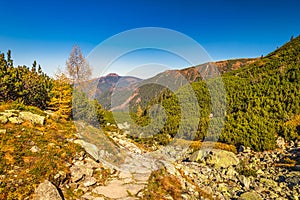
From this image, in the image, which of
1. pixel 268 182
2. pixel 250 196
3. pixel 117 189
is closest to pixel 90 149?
pixel 117 189

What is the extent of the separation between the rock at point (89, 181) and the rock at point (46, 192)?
1.04m

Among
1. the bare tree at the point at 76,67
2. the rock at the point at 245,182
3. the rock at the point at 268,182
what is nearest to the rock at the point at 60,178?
the rock at the point at 245,182

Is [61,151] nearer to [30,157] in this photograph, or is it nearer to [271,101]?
[30,157]

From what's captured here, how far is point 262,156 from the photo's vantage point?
13.3 meters

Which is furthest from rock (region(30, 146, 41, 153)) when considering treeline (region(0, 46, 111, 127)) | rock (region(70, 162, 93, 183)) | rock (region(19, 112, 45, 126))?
treeline (region(0, 46, 111, 127))

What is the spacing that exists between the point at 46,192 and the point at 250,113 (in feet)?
54.1

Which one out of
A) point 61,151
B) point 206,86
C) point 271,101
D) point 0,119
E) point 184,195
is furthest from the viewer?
point 206,86

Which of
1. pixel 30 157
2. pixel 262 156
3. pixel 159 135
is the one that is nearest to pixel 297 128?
pixel 262 156

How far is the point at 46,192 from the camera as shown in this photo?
535 cm

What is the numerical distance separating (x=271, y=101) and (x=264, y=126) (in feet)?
11.6

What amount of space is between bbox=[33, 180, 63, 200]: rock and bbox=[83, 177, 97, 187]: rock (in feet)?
3.40

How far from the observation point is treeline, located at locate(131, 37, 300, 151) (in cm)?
1541

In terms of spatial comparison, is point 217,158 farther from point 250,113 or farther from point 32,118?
point 32,118

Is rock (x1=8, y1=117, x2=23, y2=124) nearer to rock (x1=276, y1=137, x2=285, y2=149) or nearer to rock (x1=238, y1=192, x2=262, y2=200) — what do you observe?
rock (x1=238, y1=192, x2=262, y2=200)
